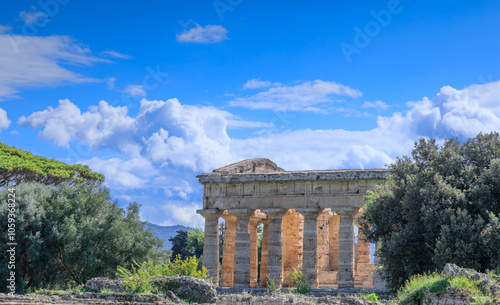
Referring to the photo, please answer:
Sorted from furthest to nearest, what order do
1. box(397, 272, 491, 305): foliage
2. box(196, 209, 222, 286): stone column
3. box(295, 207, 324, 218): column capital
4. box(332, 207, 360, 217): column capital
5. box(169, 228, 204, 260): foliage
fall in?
1. box(169, 228, 204, 260): foliage
2. box(196, 209, 222, 286): stone column
3. box(295, 207, 324, 218): column capital
4. box(332, 207, 360, 217): column capital
5. box(397, 272, 491, 305): foliage

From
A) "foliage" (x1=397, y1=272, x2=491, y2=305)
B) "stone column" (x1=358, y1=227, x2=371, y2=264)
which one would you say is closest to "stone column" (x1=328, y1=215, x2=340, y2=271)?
"stone column" (x1=358, y1=227, x2=371, y2=264)

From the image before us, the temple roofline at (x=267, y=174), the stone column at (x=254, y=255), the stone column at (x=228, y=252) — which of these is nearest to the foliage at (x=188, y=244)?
the stone column at (x=254, y=255)

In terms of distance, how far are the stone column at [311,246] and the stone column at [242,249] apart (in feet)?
10.7

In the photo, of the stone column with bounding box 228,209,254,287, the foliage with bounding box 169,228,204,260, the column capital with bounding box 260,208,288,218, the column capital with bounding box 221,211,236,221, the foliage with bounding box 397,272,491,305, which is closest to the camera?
the foliage with bounding box 397,272,491,305

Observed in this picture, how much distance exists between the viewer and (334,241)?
1780 inches

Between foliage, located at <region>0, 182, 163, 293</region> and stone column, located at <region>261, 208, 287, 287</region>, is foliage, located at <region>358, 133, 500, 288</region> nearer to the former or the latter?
stone column, located at <region>261, 208, 287, 287</region>

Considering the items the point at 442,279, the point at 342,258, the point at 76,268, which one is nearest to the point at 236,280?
the point at 342,258

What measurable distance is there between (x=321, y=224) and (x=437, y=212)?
54.6 feet

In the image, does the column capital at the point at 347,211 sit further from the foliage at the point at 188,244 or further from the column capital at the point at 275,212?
the foliage at the point at 188,244

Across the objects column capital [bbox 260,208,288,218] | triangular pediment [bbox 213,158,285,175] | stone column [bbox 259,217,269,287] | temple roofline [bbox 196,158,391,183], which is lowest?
stone column [bbox 259,217,269,287]

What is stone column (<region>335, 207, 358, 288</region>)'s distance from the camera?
3591 cm

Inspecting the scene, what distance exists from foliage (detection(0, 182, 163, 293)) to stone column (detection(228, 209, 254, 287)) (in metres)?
5.26

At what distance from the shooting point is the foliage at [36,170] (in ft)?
143

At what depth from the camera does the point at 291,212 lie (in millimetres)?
40469
